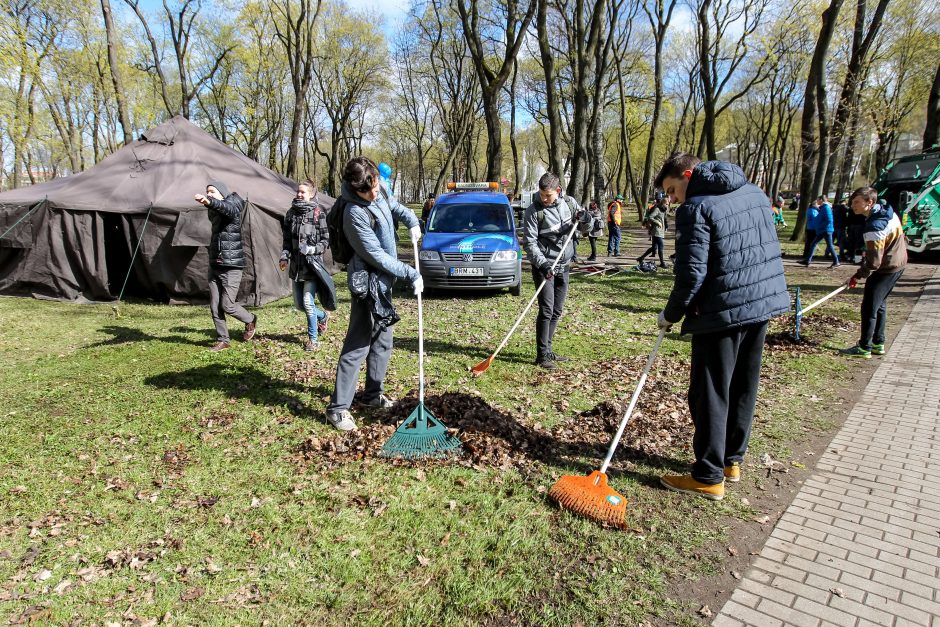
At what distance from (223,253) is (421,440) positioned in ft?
13.3

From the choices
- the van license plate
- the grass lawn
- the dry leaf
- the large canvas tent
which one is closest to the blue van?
the van license plate

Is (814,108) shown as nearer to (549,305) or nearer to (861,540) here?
(549,305)

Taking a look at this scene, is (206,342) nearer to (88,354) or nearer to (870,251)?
(88,354)

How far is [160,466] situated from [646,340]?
610 centimetres

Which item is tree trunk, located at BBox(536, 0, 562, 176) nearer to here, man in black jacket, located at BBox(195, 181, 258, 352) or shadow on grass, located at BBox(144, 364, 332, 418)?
man in black jacket, located at BBox(195, 181, 258, 352)

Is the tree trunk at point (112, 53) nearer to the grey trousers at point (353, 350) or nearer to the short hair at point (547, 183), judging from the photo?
the short hair at point (547, 183)

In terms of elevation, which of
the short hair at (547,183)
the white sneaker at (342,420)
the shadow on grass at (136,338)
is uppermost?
the short hair at (547,183)

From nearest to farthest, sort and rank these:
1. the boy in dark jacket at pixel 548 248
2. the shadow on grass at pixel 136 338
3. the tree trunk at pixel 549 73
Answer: the boy in dark jacket at pixel 548 248, the shadow on grass at pixel 136 338, the tree trunk at pixel 549 73

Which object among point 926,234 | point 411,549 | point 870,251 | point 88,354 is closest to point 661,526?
point 411,549

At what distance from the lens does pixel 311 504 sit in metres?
3.57

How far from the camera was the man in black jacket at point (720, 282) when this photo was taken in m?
3.25

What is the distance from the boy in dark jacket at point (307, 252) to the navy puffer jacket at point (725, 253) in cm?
452

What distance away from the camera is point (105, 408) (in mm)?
5047

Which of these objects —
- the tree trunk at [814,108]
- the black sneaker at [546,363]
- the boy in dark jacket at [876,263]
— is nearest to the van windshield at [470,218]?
the black sneaker at [546,363]
